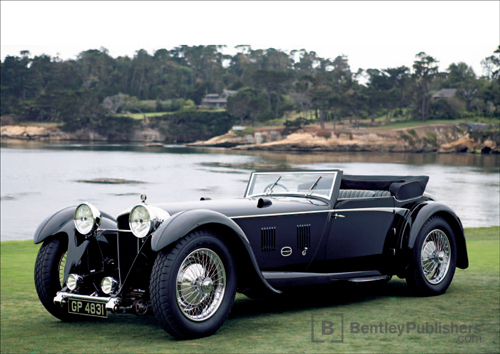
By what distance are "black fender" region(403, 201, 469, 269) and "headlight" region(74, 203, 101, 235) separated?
359cm

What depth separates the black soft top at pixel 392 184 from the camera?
7.23m

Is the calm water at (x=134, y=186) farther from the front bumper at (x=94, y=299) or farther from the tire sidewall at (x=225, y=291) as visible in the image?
the tire sidewall at (x=225, y=291)

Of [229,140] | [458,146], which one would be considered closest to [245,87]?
[229,140]

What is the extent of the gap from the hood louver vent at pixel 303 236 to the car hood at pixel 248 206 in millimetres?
182

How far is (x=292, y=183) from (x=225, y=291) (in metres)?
2.22

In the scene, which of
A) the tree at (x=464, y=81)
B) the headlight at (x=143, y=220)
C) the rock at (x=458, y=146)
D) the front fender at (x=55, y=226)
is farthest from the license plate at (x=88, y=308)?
the tree at (x=464, y=81)

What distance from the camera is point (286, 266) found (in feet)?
19.3

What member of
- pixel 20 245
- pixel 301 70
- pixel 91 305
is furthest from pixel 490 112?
pixel 91 305

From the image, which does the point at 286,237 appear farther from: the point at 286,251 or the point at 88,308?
the point at 88,308

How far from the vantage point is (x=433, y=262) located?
A: 7.15m

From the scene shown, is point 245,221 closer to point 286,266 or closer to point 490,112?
point 286,266

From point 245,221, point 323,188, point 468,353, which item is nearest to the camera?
point 468,353

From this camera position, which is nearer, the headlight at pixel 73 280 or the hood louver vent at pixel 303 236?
the headlight at pixel 73 280

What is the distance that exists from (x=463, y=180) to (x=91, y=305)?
53.7 meters
